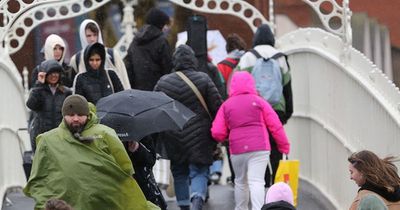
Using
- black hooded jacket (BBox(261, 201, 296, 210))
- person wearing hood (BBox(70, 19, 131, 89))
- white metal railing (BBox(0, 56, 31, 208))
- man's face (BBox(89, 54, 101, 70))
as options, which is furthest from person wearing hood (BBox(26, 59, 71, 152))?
black hooded jacket (BBox(261, 201, 296, 210))

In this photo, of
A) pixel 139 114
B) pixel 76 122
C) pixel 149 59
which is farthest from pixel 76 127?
pixel 149 59

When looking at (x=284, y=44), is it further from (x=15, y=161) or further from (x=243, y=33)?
(x=243, y=33)

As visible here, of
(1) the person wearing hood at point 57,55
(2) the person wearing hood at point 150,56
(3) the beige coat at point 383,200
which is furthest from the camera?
(2) the person wearing hood at point 150,56

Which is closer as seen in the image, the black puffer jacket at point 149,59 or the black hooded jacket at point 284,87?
the black hooded jacket at point 284,87

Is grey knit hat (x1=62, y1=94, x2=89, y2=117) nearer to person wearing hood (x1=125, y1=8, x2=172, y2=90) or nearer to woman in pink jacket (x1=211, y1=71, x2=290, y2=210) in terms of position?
woman in pink jacket (x1=211, y1=71, x2=290, y2=210)

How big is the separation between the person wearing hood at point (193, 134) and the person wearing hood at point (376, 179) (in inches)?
171

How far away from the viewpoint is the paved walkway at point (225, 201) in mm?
17014

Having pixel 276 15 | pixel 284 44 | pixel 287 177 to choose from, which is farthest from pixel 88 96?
pixel 276 15

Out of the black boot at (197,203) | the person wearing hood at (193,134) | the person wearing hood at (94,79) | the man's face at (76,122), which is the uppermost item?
the man's face at (76,122)

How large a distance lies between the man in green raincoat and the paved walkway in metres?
4.67

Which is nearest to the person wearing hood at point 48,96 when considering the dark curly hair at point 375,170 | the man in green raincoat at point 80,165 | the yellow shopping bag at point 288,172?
the yellow shopping bag at point 288,172

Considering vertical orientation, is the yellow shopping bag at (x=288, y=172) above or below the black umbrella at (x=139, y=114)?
below

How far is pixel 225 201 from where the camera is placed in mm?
17531

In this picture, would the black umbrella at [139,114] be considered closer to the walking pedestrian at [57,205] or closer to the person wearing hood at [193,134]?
the person wearing hood at [193,134]
